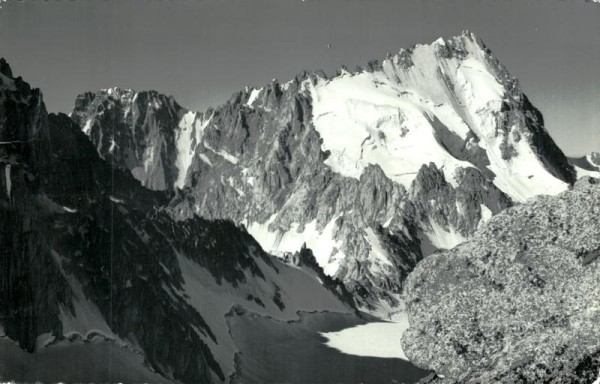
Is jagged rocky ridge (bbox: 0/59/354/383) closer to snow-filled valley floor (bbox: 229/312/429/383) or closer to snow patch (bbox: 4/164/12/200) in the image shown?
snow patch (bbox: 4/164/12/200)

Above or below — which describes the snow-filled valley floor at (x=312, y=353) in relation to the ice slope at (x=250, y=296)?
below

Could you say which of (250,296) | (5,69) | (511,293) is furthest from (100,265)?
(511,293)

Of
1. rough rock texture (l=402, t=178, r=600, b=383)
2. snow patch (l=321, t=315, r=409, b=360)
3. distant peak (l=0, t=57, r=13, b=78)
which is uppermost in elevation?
distant peak (l=0, t=57, r=13, b=78)

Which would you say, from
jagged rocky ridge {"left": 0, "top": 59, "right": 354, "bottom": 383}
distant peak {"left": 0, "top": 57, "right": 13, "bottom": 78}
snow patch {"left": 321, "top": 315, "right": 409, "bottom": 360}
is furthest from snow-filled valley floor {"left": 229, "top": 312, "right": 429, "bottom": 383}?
distant peak {"left": 0, "top": 57, "right": 13, "bottom": 78}

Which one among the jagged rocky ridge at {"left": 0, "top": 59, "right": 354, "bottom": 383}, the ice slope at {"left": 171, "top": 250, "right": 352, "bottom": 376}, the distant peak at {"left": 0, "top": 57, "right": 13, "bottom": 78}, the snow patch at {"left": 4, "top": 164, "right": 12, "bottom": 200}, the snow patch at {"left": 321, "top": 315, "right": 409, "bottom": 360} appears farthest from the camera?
the ice slope at {"left": 171, "top": 250, "right": 352, "bottom": 376}

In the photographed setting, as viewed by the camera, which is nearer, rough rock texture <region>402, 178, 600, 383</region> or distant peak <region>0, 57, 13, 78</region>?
rough rock texture <region>402, 178, 600, 383</region>

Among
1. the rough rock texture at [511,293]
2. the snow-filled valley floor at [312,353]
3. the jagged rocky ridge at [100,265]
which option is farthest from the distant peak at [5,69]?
the rough rock texture at [511,293]

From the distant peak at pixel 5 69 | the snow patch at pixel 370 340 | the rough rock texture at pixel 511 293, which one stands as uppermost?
the distant peak at pixel 5 69

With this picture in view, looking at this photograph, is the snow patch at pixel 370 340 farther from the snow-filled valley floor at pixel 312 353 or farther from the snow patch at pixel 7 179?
the snow patch at pixel 7 179
